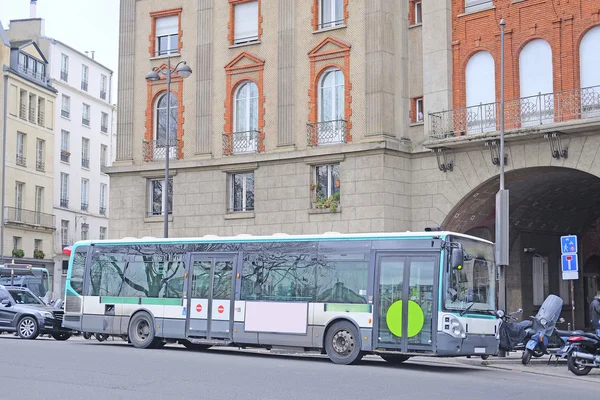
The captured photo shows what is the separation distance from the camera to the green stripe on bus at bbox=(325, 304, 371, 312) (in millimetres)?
Answer: 19938

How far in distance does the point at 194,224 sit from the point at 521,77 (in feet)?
40.0

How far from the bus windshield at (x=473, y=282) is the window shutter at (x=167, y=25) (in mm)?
17816

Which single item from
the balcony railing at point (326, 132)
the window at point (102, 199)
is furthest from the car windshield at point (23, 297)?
the window at point (102, 199)

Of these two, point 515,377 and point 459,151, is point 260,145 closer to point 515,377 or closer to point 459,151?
point 459,151

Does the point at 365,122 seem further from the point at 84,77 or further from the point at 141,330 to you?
the point at 84,77

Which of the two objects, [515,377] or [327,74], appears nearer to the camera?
[515,377]

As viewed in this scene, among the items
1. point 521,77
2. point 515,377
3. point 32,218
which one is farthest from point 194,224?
point 32,218

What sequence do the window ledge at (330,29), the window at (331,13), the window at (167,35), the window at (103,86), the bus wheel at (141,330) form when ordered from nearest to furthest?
the bus wheel at (141,330)
the window ledge at (330,29)
the window at (331,13)
the window at (167,35)
the window at (103,86)

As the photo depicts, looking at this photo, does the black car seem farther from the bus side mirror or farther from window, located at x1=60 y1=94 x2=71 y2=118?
window, located at x1=60 y1=94 x2=71 y2=118

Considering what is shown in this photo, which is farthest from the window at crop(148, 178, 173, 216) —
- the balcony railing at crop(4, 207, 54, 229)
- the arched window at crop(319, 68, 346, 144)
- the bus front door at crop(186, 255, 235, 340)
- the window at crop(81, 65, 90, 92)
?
the window at crop(81, 65, 90, 92)

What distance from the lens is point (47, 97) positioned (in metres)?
60.2

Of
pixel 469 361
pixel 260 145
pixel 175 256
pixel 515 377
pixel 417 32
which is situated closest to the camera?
pixel 515 377

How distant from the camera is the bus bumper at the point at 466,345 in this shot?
18.6 metres

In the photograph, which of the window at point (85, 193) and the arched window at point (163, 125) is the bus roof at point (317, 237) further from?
the window at point (85, 193)
